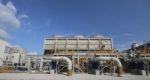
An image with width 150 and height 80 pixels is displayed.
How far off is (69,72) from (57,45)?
17555 millimetres

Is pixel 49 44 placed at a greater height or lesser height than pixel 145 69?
greater

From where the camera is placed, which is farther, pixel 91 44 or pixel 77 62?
pixel 91 44

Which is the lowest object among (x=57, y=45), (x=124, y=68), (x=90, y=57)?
(x=124, y=68)

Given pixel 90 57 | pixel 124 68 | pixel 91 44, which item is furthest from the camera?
pixel 91 44

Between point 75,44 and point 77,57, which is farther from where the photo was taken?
point 75,44

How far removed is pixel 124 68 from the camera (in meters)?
37.2

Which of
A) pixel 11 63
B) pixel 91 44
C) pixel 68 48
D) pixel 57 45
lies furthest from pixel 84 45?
pixel 11 63

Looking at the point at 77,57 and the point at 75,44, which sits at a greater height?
the point at 75,44

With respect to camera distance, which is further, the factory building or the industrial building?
the factory building

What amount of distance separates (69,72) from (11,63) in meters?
21.7

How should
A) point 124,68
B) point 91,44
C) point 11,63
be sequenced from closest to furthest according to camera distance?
point 124,68 → point 11,63 → point 91,44

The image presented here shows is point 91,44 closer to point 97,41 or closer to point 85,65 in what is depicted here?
point 97,41

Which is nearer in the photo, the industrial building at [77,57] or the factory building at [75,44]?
the industrial building at [77,57]

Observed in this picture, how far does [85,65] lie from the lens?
35781mm
